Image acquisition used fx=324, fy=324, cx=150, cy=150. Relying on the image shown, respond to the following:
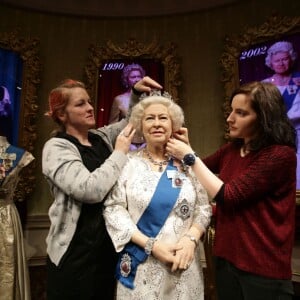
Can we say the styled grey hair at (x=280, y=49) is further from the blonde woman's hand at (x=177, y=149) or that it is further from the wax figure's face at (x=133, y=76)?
the blonde woman's hand at (x=177, y=149)

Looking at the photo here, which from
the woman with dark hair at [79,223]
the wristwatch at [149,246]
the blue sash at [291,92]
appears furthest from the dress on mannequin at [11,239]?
the blue sash at [291,92]

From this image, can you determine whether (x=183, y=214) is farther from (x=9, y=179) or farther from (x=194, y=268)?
(x=9, y=179)

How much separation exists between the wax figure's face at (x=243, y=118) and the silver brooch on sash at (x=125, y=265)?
622 mm

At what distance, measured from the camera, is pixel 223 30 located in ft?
9.70

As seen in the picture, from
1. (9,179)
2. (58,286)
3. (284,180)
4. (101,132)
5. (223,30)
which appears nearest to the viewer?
(284,180)

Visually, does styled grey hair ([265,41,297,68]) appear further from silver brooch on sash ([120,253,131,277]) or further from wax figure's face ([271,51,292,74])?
silver brooch on sash ([120,253,131,277])

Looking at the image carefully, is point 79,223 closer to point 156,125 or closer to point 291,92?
point 156,125

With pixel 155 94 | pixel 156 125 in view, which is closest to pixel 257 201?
pixel 156 125

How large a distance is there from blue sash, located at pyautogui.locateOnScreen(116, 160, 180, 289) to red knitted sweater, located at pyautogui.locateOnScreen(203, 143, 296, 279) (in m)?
0.20

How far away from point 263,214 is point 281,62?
1.76 m

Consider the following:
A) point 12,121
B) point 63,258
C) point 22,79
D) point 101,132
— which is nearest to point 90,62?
point 22,79

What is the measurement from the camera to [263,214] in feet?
3.72

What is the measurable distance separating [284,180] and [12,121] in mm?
2326

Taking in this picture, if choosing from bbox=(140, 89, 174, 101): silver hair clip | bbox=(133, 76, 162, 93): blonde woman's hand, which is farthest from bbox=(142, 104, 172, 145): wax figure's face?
bbox=(133, 76, 162, 93): blonde woman's hand
